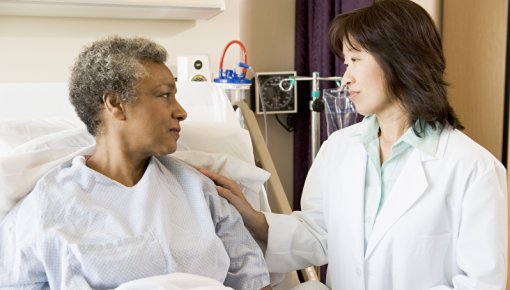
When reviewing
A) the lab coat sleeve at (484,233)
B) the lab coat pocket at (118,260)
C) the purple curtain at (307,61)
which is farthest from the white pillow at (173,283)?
the purple curtain at (307,61)

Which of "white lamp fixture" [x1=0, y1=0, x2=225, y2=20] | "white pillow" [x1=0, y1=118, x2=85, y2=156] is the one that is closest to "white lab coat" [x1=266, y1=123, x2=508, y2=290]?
"white pillow" [x1=0, y1=118, x2=85, y2=156]

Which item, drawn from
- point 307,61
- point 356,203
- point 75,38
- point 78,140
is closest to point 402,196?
point 356,203

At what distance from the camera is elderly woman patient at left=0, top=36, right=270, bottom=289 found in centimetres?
139

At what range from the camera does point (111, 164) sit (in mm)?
1602

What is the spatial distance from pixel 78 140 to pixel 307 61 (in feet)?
6.77

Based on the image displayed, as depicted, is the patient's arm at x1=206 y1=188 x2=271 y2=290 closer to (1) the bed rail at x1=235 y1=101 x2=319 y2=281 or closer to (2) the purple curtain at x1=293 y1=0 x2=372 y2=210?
(1) the bed rail at x1=235 y1=101 x2=319 y2=281

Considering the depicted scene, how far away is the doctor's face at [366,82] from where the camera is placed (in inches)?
→ 62.9

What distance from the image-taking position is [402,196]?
1574mm

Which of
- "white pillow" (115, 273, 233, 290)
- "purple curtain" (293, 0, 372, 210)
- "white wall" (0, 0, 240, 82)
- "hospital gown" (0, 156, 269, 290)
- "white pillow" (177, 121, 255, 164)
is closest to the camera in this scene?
"white pillow" (115, 273, 233, 290)

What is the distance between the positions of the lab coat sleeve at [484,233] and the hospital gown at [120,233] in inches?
20.6

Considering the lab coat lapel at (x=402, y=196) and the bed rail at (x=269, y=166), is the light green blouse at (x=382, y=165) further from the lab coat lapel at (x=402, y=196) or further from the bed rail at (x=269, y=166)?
the bed rail at (x=269, y=166)

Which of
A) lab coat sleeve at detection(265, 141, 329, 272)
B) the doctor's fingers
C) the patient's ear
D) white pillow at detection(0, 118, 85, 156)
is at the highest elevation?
the patient's ear

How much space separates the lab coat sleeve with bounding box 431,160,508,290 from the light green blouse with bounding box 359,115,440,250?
0.18 m

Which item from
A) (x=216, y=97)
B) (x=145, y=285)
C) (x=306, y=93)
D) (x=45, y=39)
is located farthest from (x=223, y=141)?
(x=306, y=93)
